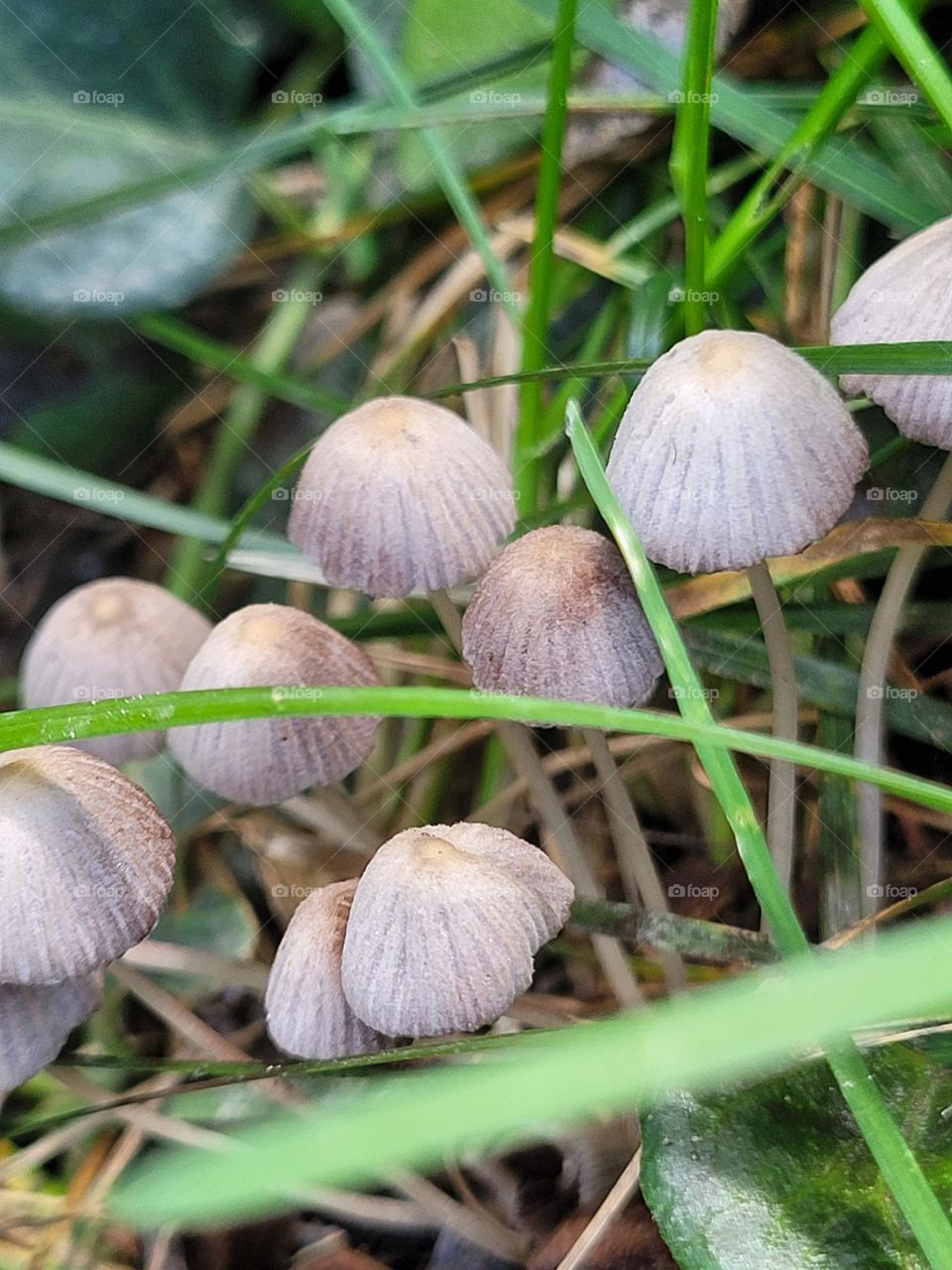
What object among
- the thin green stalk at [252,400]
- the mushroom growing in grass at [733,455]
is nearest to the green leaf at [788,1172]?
the mushroom growing in grass at [733,455]

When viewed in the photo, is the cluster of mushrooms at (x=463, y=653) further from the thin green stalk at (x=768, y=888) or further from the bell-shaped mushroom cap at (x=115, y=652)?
the bell-shaped mushroom cap at (x=115, y=652)

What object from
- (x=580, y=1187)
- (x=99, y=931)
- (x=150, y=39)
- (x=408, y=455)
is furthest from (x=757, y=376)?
(x=150, y=39)

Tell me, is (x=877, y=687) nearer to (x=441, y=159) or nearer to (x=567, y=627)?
(x=567, y=627)

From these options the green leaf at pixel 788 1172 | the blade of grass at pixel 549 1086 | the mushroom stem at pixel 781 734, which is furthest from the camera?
the mushroom stem at pixel 781 734

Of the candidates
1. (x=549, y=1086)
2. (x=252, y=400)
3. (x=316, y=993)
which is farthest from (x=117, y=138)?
(x=549, y=1086)

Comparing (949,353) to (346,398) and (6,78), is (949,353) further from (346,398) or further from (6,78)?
(6,78)
